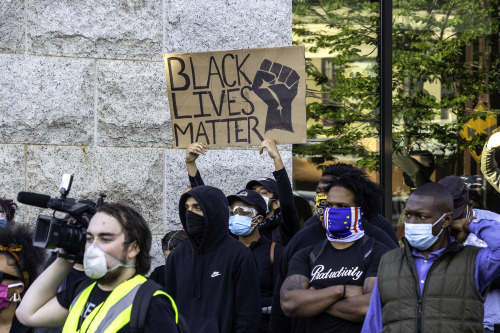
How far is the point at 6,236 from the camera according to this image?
460 centimetres

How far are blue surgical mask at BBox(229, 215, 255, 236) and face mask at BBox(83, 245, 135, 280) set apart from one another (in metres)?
2.43

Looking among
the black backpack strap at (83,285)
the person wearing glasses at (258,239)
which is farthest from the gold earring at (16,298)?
the person wearing glasses at (258,239)

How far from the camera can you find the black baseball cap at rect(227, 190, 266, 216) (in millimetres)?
5883

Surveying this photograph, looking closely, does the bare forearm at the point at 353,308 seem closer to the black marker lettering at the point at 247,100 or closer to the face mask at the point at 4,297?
the face mask at the point at 4,297

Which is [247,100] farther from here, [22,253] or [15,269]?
[15,269]

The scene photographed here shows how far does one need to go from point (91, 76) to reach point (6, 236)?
9.01ft

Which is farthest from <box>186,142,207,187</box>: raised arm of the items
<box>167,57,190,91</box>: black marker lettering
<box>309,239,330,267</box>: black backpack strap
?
<box>309,239,330,267</box>: black backpack strap

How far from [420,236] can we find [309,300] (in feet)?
2.74

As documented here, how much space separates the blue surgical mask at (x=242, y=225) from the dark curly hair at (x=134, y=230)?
222 centimetres

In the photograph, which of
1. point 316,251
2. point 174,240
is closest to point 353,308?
point 316,251

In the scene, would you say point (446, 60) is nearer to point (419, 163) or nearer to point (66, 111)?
point (419, 163)

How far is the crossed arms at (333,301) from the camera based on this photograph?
441 centimetres

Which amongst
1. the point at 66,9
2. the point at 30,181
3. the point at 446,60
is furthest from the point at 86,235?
the point at 446,60

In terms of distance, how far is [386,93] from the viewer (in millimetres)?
8055
